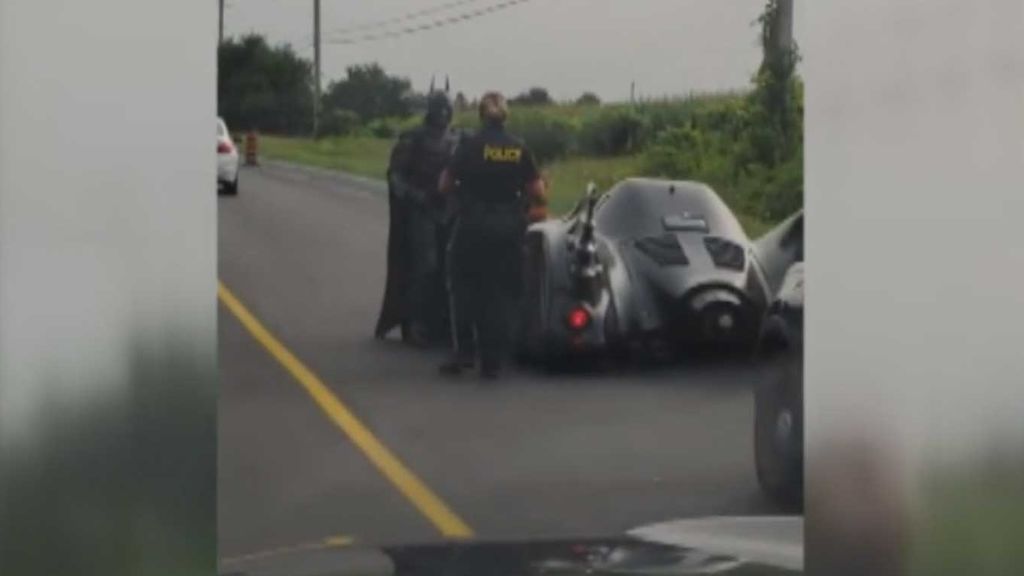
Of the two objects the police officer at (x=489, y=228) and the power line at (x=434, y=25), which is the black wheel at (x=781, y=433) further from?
the power line at (x=434, y=25)

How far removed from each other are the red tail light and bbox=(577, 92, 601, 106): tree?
66 centimetres

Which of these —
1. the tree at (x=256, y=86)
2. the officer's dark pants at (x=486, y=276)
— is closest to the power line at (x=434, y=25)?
the tree at (x=256, y=86)

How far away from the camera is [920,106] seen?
267 inches

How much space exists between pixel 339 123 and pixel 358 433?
3.20 feet

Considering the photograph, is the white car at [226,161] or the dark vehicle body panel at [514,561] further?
the white car at [226,161]

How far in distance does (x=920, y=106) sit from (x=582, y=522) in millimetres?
1736

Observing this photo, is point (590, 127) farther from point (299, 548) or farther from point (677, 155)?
point (299, 548)

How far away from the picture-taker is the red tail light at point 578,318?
6.56 meters

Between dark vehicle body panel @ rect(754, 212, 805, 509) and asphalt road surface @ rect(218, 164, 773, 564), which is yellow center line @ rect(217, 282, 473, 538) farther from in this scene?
dark vehicle body panel @ rect(754, 212, 805, 509)

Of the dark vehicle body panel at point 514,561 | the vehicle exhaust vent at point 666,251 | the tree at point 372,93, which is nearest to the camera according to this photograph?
the dark vehicle body panel at point 514,561

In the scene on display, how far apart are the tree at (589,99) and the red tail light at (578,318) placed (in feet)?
2.16

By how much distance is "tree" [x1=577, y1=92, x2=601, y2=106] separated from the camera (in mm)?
6680

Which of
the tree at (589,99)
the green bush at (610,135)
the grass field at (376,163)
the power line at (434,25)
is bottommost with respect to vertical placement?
the grass field at (376,163)

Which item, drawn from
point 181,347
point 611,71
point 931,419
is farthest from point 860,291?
point 181,347
